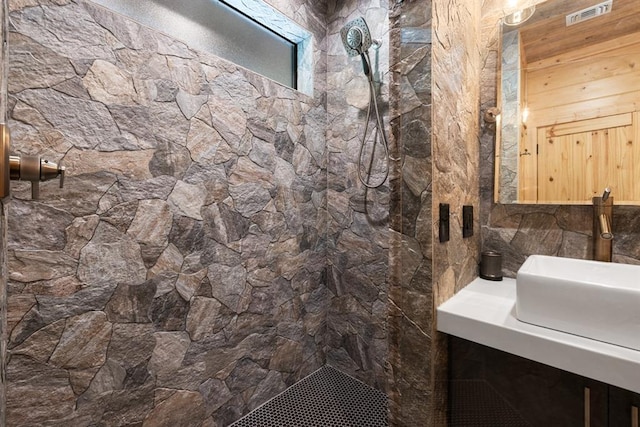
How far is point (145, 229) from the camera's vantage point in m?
1.28

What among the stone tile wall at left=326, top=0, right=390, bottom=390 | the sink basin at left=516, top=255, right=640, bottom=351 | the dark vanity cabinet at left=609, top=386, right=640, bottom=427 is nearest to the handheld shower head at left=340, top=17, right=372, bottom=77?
the stone tile wall at left=326, top=0, right=390, bottom=390

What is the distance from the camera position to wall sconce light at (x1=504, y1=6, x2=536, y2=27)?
54.7 inches

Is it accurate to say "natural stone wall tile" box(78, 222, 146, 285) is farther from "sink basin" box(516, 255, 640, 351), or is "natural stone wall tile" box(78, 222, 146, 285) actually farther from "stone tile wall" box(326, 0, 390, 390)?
"sink basin" box(516, 255, 640, 351)

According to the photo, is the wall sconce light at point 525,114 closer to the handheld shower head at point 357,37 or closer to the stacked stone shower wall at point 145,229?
the handheld shower head at point 357,37

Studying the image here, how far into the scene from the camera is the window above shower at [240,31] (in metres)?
1.40

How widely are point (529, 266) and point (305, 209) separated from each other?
1.26 metres

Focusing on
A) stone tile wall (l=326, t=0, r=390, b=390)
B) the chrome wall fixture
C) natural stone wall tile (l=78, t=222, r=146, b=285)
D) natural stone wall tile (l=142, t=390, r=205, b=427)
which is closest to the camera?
the chrome wall fixture

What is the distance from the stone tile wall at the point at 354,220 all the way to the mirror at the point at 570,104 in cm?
69

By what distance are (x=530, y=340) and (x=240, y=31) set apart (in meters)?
2.01

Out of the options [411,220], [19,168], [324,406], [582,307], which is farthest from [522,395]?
[19,168]

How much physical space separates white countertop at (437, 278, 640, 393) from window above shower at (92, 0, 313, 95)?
1.63 meters

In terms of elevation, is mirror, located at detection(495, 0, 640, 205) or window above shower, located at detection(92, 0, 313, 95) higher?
window above shower, located at detection(92, 0, 313, 95)

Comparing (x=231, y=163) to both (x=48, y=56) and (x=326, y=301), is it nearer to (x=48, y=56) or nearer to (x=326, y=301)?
(x=48, y=56)

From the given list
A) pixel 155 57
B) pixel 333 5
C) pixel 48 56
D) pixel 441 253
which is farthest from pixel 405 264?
pixel 333 5
